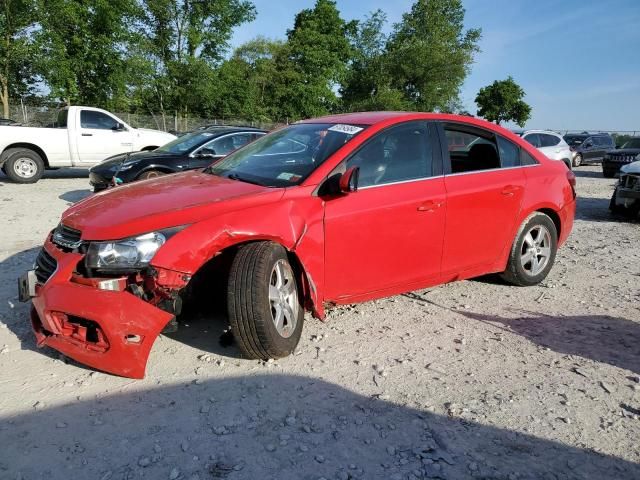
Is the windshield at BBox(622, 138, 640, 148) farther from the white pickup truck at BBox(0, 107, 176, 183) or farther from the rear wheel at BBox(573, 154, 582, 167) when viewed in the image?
the white pickup truck at BBox(0, 107, 176, 183)

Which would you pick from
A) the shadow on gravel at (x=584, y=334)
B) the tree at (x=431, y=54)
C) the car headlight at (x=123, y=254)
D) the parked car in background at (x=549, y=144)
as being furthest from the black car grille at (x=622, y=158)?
the tree at (x=431, y=54)

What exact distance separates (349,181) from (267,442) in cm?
169

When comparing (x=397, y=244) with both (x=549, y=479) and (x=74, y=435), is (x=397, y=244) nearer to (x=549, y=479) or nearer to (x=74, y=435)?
(x=549, y=479)

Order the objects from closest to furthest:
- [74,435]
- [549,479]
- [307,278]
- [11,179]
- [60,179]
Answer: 1. [549,479]
2. [74,435]
3. [307,278]
4. [11,179]
5. [60,179]

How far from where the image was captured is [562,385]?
3.06m

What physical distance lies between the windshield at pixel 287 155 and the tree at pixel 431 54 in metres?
45.4

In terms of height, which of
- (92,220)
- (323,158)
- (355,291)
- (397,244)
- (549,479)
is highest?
(323,158)

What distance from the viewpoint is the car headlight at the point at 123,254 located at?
284cm

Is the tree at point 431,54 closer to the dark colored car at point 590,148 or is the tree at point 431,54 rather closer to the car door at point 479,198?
the dark colored car at point 590,148

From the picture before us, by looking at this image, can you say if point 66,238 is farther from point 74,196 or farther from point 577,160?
point 577,160

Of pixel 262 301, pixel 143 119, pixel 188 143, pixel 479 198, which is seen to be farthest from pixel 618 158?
pixel 143 119

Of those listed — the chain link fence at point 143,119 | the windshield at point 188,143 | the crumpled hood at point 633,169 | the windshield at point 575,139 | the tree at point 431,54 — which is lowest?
the crumpled hood at point 633,169

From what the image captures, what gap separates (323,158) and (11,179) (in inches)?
430

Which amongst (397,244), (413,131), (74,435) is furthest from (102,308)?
(413,131)
